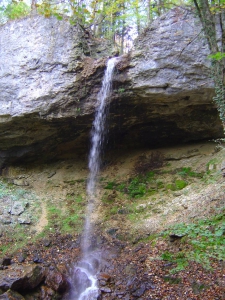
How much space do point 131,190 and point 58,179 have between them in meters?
2.94

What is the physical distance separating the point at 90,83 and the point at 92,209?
13.4ft

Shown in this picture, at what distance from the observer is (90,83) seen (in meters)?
8.12

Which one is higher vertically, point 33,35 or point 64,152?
point 33,35

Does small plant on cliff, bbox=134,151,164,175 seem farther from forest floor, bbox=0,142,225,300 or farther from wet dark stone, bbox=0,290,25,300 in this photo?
wet dark stone, bbox=0,290,25,300

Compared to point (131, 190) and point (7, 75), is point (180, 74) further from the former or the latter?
point (7, 75)

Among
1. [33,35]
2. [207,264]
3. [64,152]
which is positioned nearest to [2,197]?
[64,152]

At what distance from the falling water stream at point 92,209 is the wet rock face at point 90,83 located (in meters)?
0.25

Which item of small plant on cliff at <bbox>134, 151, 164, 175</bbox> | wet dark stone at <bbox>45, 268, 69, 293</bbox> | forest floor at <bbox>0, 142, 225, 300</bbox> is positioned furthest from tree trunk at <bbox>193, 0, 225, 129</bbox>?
wet dark stone at <bbox>45, 268, 69, 293</bbox>

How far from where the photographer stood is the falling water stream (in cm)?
560

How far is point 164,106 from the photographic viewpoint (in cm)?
845

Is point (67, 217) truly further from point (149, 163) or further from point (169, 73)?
point (169, 73)

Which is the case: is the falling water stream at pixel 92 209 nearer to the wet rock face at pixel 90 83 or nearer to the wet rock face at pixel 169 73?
the wet rock face at pixel 90 83

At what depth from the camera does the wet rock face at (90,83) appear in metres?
7.48

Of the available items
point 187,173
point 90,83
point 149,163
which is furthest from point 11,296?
point 149,163
